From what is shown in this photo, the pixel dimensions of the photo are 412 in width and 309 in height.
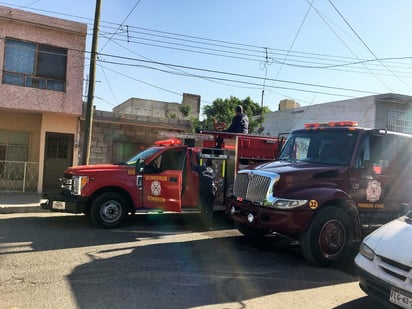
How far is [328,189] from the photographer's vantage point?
253 inches

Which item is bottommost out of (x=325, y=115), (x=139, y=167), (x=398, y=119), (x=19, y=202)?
(x=19, y=202)

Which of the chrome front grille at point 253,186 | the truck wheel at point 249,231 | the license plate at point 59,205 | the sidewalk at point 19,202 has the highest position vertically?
the chrome front grille at point 253,186

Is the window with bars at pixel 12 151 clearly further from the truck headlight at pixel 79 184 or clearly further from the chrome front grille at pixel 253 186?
the chrome front grille at pixel 253 186

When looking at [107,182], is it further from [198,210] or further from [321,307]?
[321,307]

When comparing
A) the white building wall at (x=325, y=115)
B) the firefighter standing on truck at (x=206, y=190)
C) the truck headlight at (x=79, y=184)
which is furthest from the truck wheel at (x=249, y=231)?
the white building wall at (x=325, y=115)

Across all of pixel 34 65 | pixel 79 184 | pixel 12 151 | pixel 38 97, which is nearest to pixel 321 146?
pixel 79 184

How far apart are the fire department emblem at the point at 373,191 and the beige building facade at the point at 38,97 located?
425 inches

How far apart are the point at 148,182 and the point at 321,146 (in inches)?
149

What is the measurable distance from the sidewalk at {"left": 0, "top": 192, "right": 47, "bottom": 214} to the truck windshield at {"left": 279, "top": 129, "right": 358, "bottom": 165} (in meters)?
7.05

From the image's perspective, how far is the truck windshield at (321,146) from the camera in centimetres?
695

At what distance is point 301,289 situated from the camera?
514cm

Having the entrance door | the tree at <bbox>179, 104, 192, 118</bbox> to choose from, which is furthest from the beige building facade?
the tree at <bbox>179, 104, 192, 118</bbox>

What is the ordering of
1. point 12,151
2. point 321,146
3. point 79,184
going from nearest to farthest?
point 321,146
point 79,184
point 12,151

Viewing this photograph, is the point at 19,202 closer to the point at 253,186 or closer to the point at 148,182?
the point at 148,182
